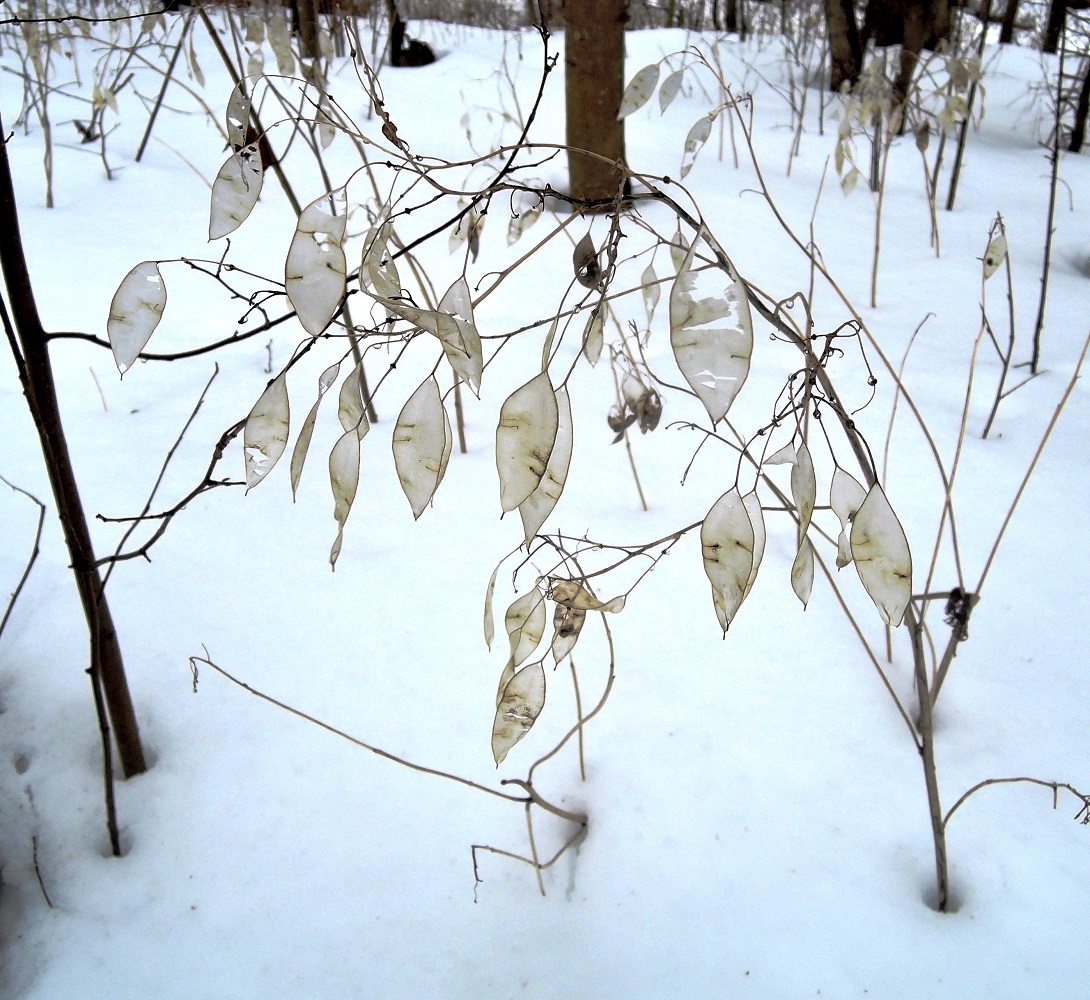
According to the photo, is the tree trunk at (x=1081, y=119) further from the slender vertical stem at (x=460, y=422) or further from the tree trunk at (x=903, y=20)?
the slender vertical stem at (x=460, y=422)

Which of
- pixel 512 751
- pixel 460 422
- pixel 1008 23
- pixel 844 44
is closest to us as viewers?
pixel 512 751

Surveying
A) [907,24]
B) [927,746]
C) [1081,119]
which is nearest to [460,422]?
[927,746]

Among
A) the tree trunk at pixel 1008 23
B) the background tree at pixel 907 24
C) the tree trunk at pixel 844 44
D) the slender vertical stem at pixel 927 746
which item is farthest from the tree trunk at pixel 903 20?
the slender vertical stem at pixel 927 746

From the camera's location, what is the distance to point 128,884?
26.3 inches

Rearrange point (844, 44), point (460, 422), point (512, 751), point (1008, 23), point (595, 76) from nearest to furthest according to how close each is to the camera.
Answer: point (512, 751) < point (460, 422) < point (595, 76) < point (844, 44) < point (1008, 23)

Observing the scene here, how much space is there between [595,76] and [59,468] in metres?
1.60

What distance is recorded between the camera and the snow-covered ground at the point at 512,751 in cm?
62

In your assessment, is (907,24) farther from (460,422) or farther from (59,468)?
(59,468)

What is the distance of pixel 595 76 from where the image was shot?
6.04 feet

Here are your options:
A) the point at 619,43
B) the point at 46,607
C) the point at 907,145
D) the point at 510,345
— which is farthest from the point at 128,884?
the point at 907,145

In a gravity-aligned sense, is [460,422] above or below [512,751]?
above

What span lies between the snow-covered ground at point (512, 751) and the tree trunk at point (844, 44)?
2.71 m

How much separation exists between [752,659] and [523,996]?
1.21ft

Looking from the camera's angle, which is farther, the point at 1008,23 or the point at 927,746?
the point at 1008,23
